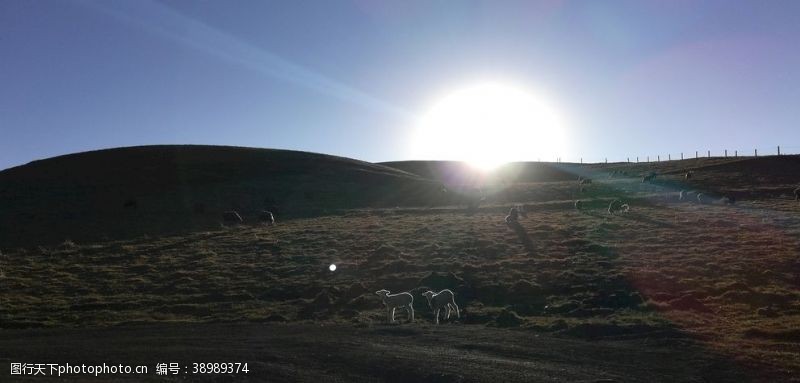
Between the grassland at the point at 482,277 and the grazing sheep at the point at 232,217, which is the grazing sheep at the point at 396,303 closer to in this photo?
the grassland at the point at 482,277

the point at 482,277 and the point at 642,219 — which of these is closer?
the point at 482,277

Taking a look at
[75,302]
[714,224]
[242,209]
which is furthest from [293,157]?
[75,302]

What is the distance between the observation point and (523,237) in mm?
40250

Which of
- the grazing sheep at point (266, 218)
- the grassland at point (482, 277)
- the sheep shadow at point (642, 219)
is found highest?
the grazing sheep at point (266, 218)

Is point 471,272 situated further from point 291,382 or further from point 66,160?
point 66,160

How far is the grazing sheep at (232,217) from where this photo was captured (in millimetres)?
55188

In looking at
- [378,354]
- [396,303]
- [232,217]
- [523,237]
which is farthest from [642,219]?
[378,354]

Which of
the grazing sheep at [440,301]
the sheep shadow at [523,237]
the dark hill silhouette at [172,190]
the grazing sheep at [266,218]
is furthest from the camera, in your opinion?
the grazing sheep at [266,218]

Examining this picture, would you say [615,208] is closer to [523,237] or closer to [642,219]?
[642,219]

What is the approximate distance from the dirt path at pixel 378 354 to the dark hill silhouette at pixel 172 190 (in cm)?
3109

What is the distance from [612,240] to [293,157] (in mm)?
70800

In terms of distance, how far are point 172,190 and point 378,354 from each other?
2428 inches

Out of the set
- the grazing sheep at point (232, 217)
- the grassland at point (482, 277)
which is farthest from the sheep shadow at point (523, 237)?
the grazing sheep at point (232, 217)

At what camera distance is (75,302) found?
2606 centimetres
